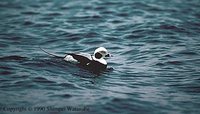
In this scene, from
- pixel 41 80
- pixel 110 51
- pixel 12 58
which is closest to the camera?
pixel 41 80

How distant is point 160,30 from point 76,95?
7041 millimetres

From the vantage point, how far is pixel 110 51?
12875mm

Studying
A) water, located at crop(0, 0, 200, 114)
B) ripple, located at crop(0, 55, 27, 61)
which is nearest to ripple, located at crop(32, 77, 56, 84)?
water, located at crop(0, 0, 200, 114)

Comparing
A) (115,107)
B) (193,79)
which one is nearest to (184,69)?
(193,79)

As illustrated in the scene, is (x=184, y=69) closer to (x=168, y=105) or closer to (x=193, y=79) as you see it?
(x=193, y=79)

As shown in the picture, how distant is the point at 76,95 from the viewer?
29.3 feet

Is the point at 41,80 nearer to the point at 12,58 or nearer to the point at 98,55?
the point at 98,55

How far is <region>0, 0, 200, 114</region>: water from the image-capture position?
8711mm

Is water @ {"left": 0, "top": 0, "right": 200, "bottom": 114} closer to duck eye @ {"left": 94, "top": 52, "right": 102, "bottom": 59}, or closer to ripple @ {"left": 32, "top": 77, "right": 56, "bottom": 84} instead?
ripple @ {"left": 32, "top": 77, "right": 56, "bottom": 84}

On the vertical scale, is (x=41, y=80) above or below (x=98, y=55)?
below

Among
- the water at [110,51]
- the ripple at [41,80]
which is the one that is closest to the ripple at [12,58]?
the water at [110,51]

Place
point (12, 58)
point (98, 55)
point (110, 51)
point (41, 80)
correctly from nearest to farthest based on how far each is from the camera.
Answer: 1. point (41, 80)
2. point (98, 55)
3. point (12, 58)
4. point (110, 51)

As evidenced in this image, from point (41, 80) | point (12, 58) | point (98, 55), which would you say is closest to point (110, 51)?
point (98, 55)

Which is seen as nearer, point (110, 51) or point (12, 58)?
point (12, 58)
